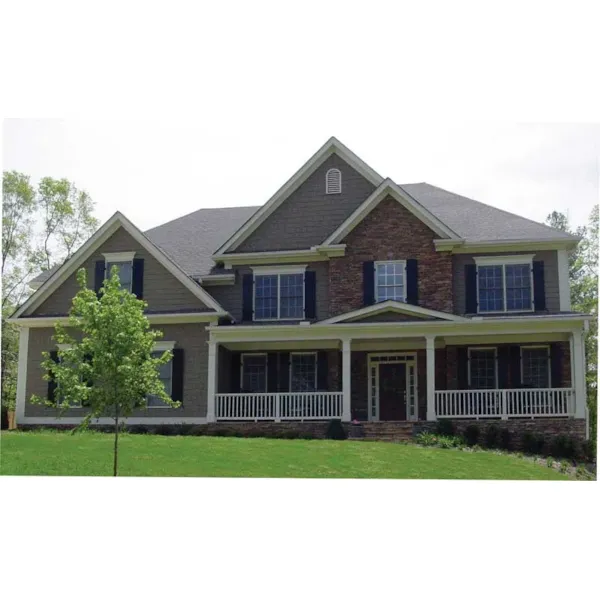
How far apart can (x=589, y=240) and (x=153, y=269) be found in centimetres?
1337

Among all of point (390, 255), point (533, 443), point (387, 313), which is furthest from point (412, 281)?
point (533, 443)

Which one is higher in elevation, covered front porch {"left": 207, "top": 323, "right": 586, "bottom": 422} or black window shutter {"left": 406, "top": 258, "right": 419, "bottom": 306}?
black window shutter {"left": 406, "top": 258, "right": 419, "bottom": 306}

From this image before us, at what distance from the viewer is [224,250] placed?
81.8 ft

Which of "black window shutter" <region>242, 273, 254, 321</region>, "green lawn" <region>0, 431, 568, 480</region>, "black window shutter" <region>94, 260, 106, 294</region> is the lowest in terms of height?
"green lawn" <region>0, 431, 568, 480</region>

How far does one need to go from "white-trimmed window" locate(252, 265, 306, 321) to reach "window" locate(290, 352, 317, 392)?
1072 mm

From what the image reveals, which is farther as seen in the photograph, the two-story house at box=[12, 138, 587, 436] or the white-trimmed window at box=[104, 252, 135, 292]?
the white-trimmed window at box=[104, 252, 135, 292]

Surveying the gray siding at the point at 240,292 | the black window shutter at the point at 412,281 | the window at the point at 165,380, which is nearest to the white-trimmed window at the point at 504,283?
the black window shutter at the point at 412,281

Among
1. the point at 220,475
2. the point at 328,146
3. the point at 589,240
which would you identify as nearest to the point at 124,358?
the point at 220,475

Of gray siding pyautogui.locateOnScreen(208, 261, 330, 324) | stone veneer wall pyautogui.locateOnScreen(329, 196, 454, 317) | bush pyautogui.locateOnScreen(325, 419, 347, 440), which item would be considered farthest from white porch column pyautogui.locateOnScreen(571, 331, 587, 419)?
gray siding pyautogui.locateOnScreen(208, 261, 330, 324)

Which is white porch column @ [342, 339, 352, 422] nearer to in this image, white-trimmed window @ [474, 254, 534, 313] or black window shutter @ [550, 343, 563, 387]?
white-trimmed window @ [474, 254, 534, 313]

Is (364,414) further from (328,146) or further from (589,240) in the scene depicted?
(589,240)

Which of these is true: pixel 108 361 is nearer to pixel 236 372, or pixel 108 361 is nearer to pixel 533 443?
pixel 236 372

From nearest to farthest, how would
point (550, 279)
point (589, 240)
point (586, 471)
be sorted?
point (586, 471), point (550, 279), point (589, 240)

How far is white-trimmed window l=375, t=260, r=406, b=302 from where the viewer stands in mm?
23656
